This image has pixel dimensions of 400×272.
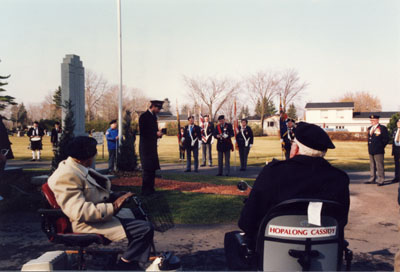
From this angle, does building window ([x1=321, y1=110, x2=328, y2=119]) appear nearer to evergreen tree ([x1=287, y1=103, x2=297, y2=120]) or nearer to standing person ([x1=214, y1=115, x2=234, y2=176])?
evergreen tree ([x1=287, y1=103, x2=297, y2=120])

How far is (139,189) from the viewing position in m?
9.48

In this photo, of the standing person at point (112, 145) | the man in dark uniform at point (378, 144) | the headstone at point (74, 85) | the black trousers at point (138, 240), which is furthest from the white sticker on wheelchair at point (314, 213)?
the standing person at point (112, 145)

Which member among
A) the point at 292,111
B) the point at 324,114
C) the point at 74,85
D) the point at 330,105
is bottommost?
the point at 74,85

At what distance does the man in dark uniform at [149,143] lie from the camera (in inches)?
329

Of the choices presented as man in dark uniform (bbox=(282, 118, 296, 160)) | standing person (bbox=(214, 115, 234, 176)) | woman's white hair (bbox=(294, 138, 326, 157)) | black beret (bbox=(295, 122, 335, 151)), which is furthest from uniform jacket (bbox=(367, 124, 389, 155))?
woman's white hair (bbox=(294, 138, 326, 157))

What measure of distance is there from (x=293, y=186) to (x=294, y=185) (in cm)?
1

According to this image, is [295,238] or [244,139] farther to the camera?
[244,139]

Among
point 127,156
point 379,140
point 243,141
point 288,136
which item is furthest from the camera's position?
point 243,141

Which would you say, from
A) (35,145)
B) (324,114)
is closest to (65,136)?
(35,145)

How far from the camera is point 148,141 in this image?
27.8 feet

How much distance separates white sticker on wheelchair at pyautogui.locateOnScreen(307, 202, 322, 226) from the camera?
237 cm

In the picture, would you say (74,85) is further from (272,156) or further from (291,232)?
(272,156)

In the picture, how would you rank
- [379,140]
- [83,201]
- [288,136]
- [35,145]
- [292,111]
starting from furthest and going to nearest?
1. [292,111]
2. [35,145]
3. [288,136]
4. [379,140]
5. [83,201]

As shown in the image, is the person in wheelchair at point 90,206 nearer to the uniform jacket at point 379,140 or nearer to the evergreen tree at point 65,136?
the evergreen tree at point 65,136
